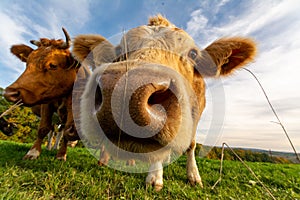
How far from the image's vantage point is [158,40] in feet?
9.32

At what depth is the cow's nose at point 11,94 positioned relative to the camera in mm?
3777

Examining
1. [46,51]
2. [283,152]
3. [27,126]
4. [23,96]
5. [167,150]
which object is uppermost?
[46,51]

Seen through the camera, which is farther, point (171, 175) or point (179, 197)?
point (171, 175)

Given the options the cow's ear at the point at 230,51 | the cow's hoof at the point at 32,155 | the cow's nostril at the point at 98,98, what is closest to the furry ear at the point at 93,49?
the cow's ear at the point at 230,51

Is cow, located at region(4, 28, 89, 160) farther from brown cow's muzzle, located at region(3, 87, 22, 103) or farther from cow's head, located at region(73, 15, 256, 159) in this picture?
cow's head, located at region(73, 15, 256, 159)

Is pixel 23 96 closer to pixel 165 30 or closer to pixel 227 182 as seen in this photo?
→ pixel 165 30

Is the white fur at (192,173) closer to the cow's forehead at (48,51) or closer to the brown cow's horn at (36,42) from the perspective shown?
the cow's forehead at (48,51)

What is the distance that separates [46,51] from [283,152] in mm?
4345

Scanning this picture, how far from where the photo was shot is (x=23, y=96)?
13.0ft

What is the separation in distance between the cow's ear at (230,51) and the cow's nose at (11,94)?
10.8 ft

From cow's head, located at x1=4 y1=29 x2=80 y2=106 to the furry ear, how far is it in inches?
13.9

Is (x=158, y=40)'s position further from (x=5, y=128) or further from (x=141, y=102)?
(x=5, y=128)

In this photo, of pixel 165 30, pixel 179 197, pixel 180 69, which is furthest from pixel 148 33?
pixel 179 197

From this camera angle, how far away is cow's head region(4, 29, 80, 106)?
3.96 m
